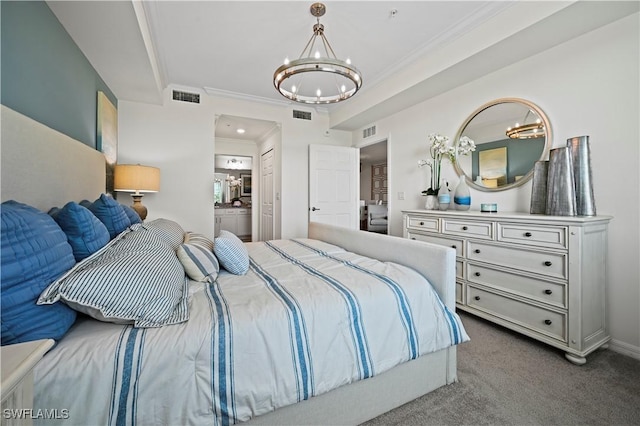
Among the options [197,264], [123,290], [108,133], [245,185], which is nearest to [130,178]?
[108,133]

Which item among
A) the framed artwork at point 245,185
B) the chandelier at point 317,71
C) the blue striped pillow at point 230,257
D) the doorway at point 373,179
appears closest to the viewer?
the blue striped pillow at point 230,257

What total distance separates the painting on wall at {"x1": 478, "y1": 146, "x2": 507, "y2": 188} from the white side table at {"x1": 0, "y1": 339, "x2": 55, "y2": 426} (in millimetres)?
3287

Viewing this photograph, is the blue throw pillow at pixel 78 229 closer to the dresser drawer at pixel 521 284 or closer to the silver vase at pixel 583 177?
the dresser drawer at pixel 521 284

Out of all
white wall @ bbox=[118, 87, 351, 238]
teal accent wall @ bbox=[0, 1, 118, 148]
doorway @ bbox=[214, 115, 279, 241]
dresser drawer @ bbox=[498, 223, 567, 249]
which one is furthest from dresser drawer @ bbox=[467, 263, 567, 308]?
doorway @ bbox=[214, 115, 279, 241]

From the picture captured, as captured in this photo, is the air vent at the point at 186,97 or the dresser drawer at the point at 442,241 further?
the air vent at the point at 186,97

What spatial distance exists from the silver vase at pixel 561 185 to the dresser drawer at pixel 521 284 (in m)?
0.53

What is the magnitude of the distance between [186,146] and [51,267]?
3.37 m

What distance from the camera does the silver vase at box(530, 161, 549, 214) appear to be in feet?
7.41

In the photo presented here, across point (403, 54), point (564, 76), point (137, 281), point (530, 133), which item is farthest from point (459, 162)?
point (137, 281)

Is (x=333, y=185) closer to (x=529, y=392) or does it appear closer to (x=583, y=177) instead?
(x=583, y=177)

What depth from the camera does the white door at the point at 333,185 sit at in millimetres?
4602

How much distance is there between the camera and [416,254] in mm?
1705

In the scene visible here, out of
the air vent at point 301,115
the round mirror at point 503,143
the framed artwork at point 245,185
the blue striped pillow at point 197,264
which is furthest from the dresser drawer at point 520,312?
the framed artwork at point 245,185

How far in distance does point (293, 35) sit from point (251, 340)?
9.04 feet
